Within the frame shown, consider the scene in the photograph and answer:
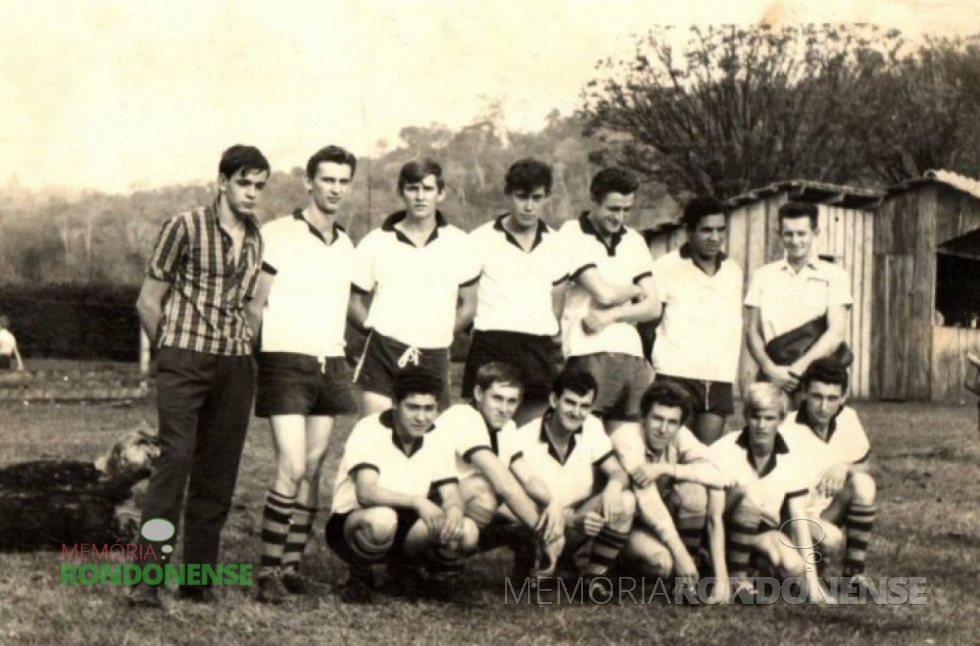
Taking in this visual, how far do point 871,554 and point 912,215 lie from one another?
473 inches

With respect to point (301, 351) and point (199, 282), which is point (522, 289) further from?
point (199, 282)

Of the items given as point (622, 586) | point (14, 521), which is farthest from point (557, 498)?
point (14, 521)

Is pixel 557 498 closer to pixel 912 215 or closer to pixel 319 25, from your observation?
pixel 319 25

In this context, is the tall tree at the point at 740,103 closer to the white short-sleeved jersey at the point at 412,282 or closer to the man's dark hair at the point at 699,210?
the man's dark hair at the point at 699,210

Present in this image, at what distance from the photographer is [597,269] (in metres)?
5.40

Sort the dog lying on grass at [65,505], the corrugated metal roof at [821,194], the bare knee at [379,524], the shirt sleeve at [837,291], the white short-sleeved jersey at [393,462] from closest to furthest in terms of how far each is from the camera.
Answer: the bare knee at [379,524] < the white short-sleeved jersey at [393,462] < the shirt sleeve at [837,291] < the dog lying on grass at [65,505] < the corrugated metal roof at [821,194]

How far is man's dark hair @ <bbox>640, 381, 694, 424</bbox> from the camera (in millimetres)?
5098

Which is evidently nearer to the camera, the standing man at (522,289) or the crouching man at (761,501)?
the crouching man at (761,501)

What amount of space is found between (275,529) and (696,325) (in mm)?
2147

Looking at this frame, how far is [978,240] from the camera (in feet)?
54.5

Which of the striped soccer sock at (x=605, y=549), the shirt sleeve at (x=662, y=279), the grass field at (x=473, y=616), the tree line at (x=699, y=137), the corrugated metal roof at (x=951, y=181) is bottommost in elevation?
the grass field at (x=473, y=616)

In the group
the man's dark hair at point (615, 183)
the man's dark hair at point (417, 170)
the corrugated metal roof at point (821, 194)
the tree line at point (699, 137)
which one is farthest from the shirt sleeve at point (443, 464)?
the tree line at point (699, 137)

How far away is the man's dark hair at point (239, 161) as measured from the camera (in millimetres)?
4688

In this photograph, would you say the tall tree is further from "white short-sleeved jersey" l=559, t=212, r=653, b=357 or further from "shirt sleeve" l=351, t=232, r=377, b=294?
"shirt sleeve" l=351, t=232, r=377, b=294
